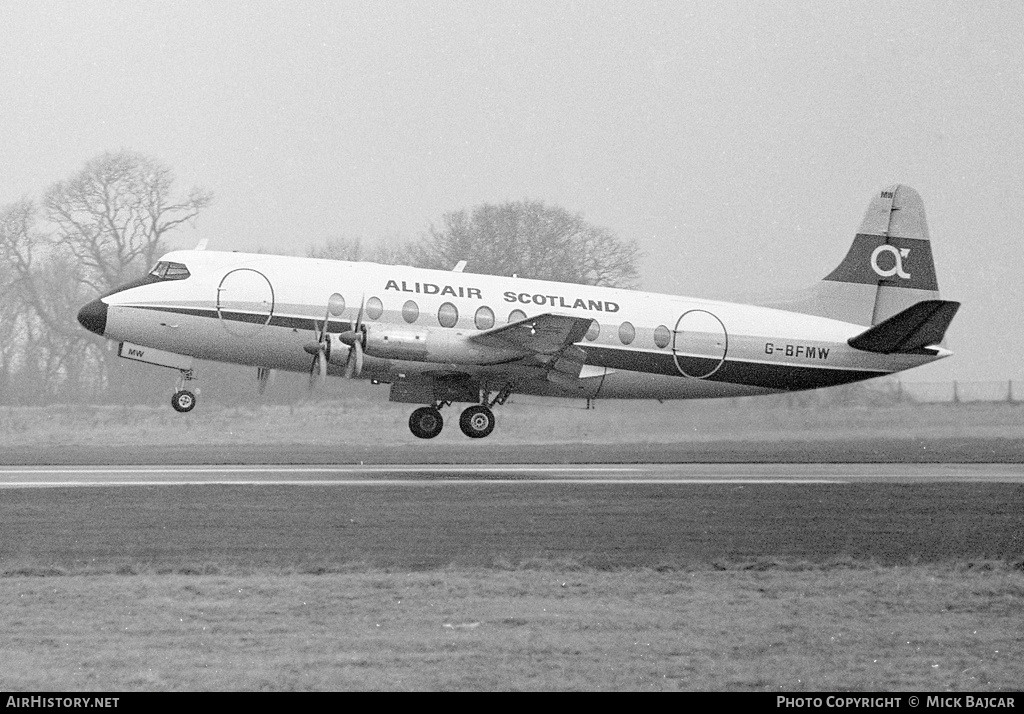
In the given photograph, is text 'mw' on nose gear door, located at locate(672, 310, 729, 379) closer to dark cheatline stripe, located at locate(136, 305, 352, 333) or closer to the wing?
the wing

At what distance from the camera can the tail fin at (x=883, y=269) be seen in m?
33.8

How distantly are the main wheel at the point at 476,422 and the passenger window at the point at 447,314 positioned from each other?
2403 millimetres

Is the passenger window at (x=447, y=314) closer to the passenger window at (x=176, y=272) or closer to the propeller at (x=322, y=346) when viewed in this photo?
the propeller at (x=322, y=346)

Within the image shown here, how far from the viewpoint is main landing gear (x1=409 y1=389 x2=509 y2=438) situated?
3052cm

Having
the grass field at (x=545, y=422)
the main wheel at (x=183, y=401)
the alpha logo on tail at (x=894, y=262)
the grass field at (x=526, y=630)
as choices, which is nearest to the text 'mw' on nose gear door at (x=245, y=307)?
the main wheel at (x=183, y=401)

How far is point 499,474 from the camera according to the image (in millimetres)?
26969

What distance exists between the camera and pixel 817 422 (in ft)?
118

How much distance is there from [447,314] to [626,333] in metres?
4.64

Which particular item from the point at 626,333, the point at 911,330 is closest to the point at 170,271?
the point at 626,333

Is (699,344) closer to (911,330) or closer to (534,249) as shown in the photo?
(911,330)

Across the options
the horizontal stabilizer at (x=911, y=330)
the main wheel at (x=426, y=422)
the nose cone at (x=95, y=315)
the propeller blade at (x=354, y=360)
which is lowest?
the main wheel at (x=426, y=422)
